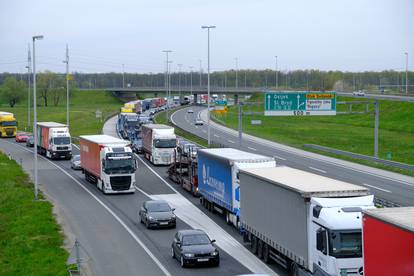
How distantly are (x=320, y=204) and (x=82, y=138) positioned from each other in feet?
115

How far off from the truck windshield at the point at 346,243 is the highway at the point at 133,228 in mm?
5777

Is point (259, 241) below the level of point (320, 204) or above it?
below

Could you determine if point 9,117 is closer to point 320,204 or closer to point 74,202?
point 74,202

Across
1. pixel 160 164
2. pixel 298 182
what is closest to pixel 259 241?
pixel 298 182

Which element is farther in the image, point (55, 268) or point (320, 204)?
point (55, 268)

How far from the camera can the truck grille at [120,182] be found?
44.9 metres

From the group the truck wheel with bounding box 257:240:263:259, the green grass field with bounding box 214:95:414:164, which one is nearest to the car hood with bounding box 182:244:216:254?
the truck wheel with bounding box 257:240:263:259

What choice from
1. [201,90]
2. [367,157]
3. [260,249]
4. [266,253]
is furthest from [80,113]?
[266,253]

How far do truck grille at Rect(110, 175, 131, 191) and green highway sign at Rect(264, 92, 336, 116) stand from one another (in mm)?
17920

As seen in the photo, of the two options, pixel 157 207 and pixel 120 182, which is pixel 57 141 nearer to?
pixel 120 182

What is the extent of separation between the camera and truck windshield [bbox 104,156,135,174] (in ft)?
146

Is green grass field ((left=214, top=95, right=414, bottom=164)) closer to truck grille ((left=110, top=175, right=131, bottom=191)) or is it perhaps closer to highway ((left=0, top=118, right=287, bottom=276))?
highway ((left=0, top=118, right=287, bottom=276))

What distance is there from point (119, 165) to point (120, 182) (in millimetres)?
1221

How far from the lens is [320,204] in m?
20.1
